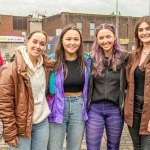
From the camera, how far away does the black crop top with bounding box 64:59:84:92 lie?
348 cm

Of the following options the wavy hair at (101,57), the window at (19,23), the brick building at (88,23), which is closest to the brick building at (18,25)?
the window at (19,23)

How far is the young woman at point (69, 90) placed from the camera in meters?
3.46

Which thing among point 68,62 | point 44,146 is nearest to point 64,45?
point 68,62

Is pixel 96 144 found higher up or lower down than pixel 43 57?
lower down

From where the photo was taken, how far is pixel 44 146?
3369mm

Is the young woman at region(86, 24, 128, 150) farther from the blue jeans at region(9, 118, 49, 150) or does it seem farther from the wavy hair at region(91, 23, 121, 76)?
the blue jeans at region(9, 118, 49, 150)

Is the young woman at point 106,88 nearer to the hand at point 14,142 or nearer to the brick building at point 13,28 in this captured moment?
the hand at point 14,142

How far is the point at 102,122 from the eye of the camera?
3.68m

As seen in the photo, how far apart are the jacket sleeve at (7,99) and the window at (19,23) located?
39469 millimetres

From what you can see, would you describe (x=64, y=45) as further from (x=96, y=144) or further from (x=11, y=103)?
(x=96, y=144)

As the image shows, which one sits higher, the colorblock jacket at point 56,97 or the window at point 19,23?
the window at point 19,23

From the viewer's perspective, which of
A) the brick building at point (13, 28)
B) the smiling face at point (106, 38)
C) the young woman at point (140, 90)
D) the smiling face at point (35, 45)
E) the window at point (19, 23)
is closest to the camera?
the smiling face at point (35, 45)

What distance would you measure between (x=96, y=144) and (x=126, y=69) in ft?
3.47

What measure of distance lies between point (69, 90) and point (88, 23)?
3412 centimetres
